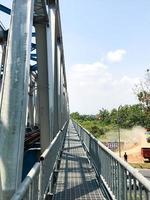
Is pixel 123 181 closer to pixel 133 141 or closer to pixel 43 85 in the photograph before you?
pixel 43 85

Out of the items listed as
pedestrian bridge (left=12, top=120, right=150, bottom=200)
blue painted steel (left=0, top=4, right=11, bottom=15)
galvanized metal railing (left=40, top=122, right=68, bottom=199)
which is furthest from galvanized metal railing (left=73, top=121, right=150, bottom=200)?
blue painted steel (left=0, top=4, right=11, bottom=15)

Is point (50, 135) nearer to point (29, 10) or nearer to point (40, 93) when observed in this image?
point (40, 93)

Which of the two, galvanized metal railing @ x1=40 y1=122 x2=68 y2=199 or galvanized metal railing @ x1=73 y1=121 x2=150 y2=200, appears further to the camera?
galvanized metal railing @ x1=40 y1=122 x2=68 y2=199

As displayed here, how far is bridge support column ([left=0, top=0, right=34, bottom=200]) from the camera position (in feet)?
15.1

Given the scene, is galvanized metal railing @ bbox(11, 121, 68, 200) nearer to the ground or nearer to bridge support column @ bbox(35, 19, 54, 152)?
bridge support column @ bbox(35, 19, 54, 152)

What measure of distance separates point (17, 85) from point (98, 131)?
248ft

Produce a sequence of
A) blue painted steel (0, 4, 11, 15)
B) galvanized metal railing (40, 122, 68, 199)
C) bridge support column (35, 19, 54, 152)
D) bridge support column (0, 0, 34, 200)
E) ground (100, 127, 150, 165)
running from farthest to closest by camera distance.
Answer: ground (100, 127, 150, 165) < blue painted steel (0, 4, 11, 15) < bridge support column (35, 19, 54, 152) < galvanized metal railing (40, 122, 68, 199) < bridge support column (0, 0, 34, 200)

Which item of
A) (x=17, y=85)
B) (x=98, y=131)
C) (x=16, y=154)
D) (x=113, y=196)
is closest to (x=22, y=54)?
(x=17, y=85)

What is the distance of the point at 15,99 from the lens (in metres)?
4.84

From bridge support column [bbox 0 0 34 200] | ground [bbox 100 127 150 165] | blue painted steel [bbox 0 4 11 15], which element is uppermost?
blue painted steel [bbox 0 4 11 15]

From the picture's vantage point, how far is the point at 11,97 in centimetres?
483

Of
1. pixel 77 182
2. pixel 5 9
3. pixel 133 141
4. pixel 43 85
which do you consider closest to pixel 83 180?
pixel 77 182

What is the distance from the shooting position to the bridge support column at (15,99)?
15.1ft

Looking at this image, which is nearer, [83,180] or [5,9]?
[83,180]
